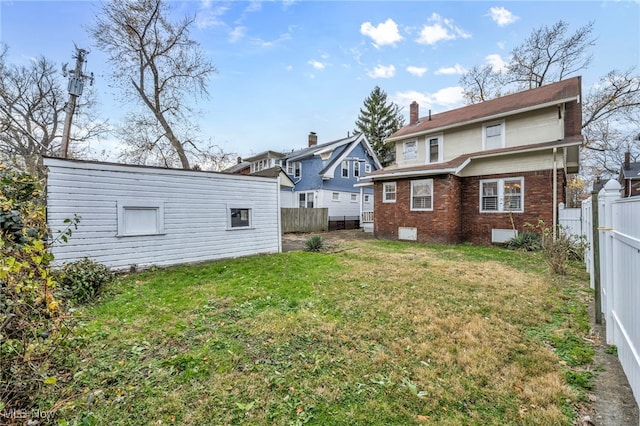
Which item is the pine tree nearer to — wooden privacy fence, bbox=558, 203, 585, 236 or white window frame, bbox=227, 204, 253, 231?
wooden privacy fence, bbox=558, 203, 585, 236

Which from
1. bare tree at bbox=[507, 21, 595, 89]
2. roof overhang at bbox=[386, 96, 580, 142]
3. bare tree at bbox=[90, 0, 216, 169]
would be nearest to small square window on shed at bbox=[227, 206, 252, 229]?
roof overhang at bbox=[386, 96, 580, 142]

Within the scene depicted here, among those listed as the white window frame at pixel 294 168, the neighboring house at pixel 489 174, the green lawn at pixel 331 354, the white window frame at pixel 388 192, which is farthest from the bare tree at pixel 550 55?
the green lawn at pixel 331 354

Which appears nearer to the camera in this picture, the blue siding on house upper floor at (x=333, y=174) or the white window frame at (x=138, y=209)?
the white window frame at (x=138, y=209)

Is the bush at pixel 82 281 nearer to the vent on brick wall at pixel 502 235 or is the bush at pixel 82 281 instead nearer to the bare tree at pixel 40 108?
the vent on brick wall at pixel 502 235

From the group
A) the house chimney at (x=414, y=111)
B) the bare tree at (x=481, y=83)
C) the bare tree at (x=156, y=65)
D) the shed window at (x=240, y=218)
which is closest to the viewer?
the shed window at (x=240, y=218)

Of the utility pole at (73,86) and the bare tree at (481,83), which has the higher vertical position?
the bare tree at (481,83)

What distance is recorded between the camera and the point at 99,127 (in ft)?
56.6

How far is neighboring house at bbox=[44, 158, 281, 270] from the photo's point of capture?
21.2 ft

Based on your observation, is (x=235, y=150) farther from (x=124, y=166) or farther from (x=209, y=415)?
(x=209, y=415)

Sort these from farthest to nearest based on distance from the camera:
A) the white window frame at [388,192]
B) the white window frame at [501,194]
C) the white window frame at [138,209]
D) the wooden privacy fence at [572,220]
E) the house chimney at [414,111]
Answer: the house chimney at [414,111], the white window frame at [388,192], the white window frame at [501,194], the wooden privacy fence at [572,220], the white window frame at [138,209]

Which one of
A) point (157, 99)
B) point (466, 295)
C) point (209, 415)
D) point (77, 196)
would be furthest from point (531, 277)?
point (157, 99)

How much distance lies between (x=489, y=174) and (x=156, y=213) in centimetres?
1253

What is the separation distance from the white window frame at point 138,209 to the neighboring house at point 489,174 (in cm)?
978

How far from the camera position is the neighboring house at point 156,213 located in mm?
6457
